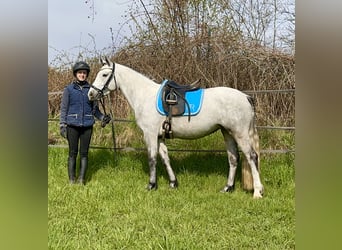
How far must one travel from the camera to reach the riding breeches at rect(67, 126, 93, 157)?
3.89 metres

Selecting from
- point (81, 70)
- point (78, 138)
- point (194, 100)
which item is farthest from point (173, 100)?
point (78, 138)

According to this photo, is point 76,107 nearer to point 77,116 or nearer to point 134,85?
point 77,116

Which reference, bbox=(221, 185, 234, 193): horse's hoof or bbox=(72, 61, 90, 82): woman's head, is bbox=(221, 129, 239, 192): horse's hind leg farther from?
bbox=(72, 61, 90, 82): woman's head

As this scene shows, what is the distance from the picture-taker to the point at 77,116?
3834mm

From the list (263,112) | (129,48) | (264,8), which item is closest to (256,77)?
(263,112)

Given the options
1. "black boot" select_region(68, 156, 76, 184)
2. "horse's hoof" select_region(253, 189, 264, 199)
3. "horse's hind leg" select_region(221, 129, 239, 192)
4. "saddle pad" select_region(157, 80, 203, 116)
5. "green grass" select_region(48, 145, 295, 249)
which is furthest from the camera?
"black boot" select_region(68, 156, 76, 184)

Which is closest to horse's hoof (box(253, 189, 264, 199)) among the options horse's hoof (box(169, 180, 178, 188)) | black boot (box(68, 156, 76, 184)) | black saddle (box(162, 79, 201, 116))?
horse's hoof (box(169, 180, 178, 188))

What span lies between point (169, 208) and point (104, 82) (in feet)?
5.80

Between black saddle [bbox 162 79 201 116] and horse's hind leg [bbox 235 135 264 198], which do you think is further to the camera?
black saddle [bbox 162 79 201 116]

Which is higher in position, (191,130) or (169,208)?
(191,130)

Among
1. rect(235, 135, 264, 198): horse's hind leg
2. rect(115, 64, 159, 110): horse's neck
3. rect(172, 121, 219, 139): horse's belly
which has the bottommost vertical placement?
rect(235, 135, 264, 198): horse's hind leg

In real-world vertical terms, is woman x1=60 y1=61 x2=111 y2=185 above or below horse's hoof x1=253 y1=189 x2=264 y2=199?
above

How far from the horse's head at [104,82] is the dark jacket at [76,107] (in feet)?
0.35
